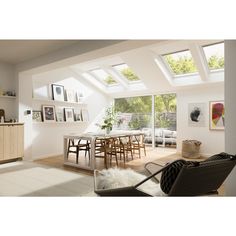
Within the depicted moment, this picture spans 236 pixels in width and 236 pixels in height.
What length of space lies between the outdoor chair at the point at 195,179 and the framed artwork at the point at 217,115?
4823 mm

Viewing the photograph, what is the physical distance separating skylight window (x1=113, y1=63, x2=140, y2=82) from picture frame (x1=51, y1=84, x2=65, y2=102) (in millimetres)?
1906

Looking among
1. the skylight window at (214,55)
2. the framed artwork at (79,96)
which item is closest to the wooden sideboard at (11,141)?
the framed artwork at (79,96)

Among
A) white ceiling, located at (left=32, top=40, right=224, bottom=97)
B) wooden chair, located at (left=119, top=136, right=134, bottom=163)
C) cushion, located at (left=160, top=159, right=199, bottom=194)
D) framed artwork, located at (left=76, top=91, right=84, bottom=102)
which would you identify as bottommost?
wooden chair, located at (left=119, top=136, right=134, bottom=163)

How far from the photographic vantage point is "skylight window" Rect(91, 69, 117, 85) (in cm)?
815

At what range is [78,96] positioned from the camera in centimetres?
777

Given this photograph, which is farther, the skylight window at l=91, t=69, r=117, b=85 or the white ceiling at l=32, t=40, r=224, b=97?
the skylight window at l=91, t=69, r=117, b=85

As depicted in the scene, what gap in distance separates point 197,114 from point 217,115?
0.59m

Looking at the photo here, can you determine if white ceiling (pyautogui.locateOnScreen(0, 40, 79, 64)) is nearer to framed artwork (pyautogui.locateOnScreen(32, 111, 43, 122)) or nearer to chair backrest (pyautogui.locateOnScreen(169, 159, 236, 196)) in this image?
framed artwork (pyautogui.locateOnScreen(32, 111, 43, 122))

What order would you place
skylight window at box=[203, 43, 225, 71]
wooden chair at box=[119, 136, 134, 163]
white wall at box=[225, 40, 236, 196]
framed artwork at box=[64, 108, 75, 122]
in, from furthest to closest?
framed artwork at box=[64, 108, 75, 122] → wooden chair at box=[119, 136, 134, 163] → skylight window at box=[203, 43, 225, 71] → white wall at box=[225, 40, 236, 196]

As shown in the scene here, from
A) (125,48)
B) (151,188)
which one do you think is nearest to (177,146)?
(125,48)

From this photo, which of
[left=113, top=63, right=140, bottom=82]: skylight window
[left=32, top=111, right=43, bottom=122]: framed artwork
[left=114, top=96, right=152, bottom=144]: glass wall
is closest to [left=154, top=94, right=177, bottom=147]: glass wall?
[left=114, top=96, right=152, bottom=144]: glass wall

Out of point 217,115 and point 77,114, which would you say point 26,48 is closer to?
point 77,114

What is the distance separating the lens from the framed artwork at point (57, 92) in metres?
6.98

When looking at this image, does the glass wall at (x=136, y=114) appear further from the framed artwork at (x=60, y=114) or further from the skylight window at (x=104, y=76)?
the framed artwork at (x=60, y=114)
